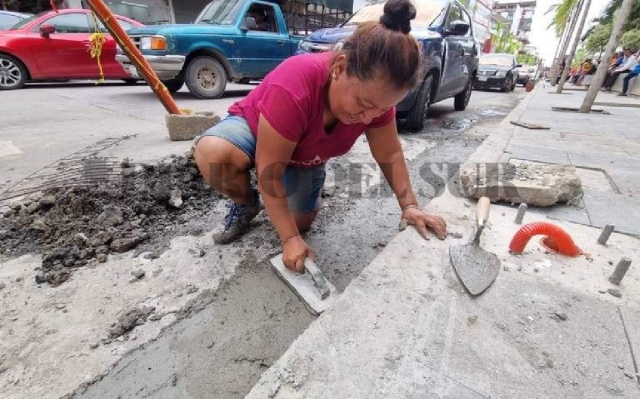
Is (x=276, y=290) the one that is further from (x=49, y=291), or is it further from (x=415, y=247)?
(x=49, y=291)

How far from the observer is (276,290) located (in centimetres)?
140

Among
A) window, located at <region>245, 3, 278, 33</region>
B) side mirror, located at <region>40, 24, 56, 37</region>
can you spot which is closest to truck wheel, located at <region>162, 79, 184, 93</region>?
window, located at <region>245, 3, 278, 33</region>

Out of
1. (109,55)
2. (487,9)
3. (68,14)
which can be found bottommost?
(109,55)

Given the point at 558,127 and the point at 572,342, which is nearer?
the point at 572,342

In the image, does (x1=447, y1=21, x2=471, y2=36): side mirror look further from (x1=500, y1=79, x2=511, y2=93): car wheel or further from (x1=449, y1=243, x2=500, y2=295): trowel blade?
(x1=500, y1=79, x2=511, y2=93): car wheel

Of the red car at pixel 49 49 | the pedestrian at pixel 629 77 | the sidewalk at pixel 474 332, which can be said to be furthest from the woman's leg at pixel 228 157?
the pedestrian at pixel 629 77

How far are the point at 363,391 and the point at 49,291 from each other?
4.29ft

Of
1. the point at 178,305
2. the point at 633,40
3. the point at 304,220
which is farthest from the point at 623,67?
the point at 178,305

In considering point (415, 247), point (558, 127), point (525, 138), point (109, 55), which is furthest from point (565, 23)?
point (415, 247)

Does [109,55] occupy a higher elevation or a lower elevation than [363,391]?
higher

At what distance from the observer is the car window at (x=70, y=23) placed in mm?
6020

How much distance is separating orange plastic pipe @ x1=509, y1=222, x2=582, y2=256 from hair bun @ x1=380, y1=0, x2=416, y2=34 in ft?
3.26

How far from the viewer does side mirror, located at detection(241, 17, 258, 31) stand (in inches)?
223

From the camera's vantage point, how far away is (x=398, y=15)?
103cm
